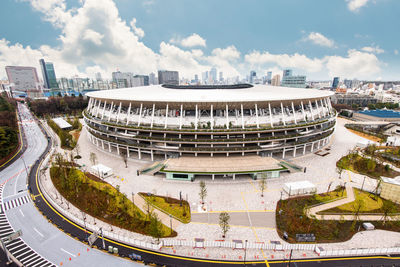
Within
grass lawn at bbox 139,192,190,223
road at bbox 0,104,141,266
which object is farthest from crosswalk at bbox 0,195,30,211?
grass lawn at bbox 139,192,190,223

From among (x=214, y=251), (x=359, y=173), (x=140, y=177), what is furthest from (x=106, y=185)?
(x=359, y=173)

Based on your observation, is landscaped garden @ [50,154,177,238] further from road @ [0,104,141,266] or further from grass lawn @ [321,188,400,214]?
grass lawn @ [321,188,400,214]

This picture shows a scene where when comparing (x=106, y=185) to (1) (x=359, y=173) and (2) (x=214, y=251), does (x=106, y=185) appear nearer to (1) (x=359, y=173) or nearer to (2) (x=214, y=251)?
(2) (x=214, y=251)

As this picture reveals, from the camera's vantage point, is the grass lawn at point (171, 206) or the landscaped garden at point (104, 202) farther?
the grass lawn at point (171, 206)

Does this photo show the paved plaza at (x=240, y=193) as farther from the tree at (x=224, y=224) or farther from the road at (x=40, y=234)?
the road at (x=40, y=234)

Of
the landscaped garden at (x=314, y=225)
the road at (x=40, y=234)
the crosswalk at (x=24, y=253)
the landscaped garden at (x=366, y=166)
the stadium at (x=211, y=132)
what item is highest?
the stadium at (x=211, y=132)

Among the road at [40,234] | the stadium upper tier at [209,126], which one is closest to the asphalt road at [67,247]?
the road at [40,234]
